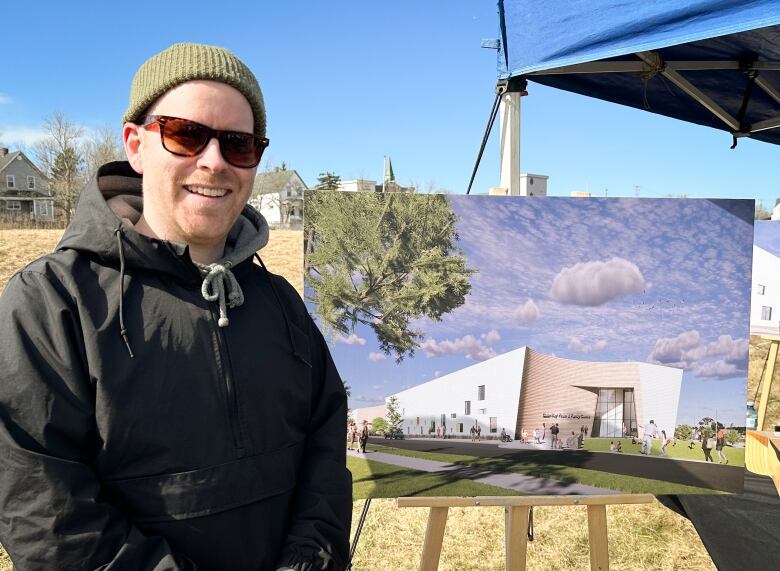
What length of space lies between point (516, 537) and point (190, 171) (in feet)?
6.36

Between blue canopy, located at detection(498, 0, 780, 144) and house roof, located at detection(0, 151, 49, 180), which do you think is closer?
blue canopy, located at detection(498, 0, 780, 144)

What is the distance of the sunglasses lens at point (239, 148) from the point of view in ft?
3.70

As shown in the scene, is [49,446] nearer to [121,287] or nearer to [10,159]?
[121,287]

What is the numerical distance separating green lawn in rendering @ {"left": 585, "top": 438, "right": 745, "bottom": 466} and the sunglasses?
2.10 metres

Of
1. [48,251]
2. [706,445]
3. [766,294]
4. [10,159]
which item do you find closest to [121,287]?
[706,445]

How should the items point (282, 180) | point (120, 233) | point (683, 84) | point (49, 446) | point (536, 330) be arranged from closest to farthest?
point (49, 446) → point (120, 233) → point (536, 330) → point (683, 84) → point (282, 180)

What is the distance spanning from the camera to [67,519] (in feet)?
3.10

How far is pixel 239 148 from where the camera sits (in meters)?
1.15

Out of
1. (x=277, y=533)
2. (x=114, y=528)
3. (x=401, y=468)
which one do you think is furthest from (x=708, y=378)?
(x=114, y=528)

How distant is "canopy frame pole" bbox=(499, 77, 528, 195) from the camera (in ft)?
8.66

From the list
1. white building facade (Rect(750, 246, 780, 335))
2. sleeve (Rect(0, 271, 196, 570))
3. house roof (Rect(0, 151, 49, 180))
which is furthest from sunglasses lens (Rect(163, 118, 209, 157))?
house roof (Rect(0, 151, 49, 180))

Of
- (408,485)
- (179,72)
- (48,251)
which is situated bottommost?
(408,485)

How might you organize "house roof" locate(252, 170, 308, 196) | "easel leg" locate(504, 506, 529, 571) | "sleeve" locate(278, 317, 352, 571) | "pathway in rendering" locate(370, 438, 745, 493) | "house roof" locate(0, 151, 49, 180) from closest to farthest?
"sleeve" locate(278, 317, 352, 571) → "easel leg" locate(504, 506, 529, 571) → "pathway in rendering" locate(370, 438, 745, 493) → "house roof" locate(0, 151, 49, 180) → "house roof" locate(252, 170, 308, 196)

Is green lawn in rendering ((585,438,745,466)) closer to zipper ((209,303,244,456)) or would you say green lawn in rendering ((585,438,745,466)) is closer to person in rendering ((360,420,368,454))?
person in rendering ((360,420,368,454))
